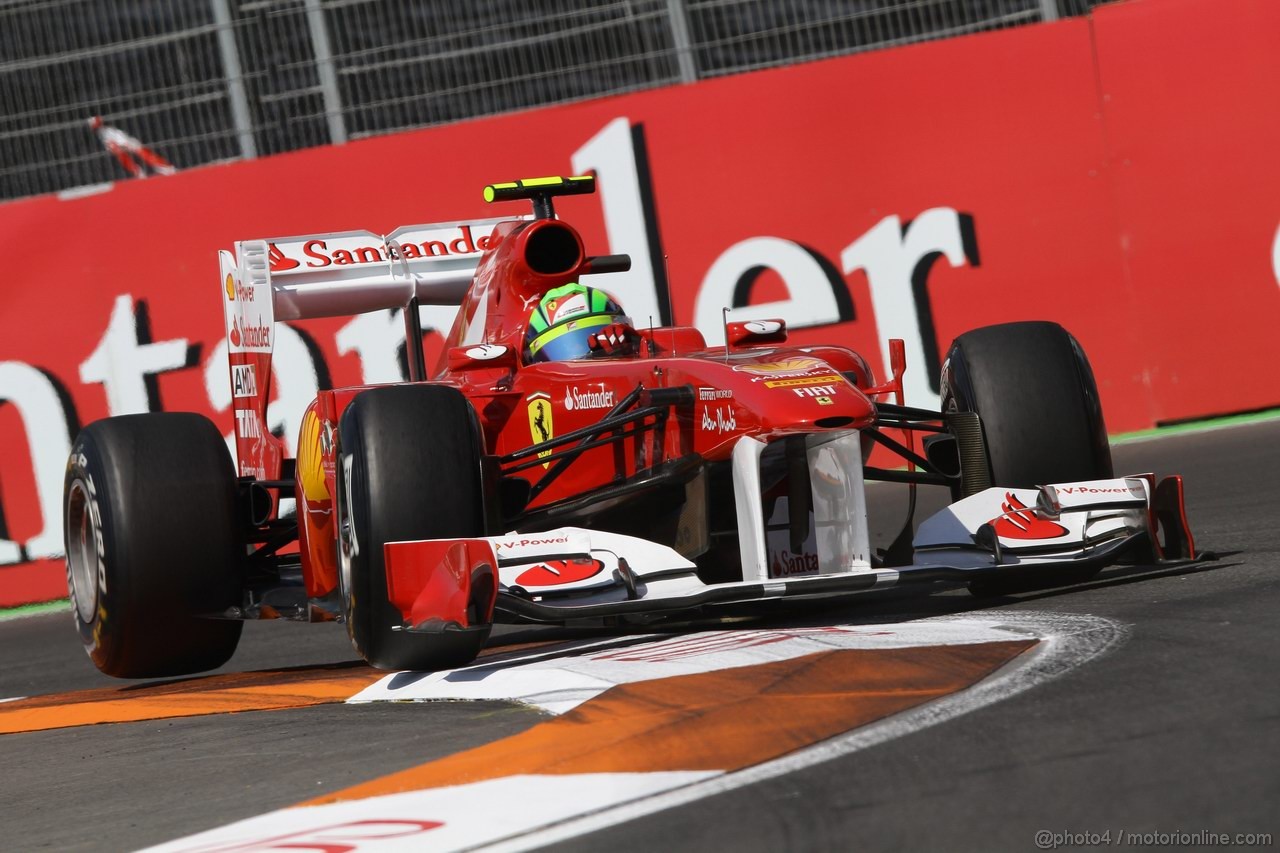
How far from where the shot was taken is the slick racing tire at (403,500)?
5508 mm

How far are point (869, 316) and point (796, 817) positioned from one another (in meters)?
7.53

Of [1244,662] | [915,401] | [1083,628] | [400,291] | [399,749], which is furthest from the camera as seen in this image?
[915,401]

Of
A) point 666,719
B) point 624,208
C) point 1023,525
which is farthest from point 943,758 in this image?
point 624,208

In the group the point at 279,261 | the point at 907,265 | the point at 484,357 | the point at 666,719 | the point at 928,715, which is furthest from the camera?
the point at 907,265

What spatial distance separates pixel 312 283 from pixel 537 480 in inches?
A: 63.8

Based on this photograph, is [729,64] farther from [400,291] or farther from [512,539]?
[512,539]

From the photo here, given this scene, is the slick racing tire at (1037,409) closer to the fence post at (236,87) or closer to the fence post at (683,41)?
the fence post at (683,41)

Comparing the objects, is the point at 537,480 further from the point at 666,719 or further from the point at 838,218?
the point at 838,218

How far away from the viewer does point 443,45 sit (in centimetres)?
1123

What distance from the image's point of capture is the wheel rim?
711 cm

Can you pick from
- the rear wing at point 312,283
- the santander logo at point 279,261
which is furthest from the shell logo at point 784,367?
the santander logo at point 279,261

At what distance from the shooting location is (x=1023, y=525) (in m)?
5.96

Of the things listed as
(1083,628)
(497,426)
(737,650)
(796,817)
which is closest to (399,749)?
(737,650)

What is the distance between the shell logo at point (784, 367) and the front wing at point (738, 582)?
63 cm
